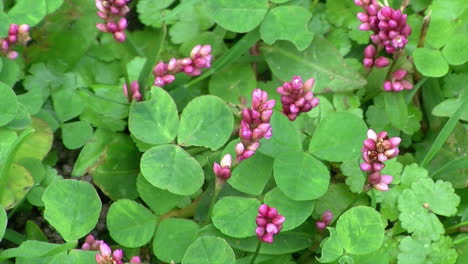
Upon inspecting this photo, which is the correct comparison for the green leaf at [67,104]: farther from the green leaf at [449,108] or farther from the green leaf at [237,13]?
the green leaf at [449,108]

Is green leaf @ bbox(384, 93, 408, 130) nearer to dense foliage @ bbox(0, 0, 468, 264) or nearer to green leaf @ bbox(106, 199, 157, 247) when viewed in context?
dense foliage @ bbox(0, 0, 468, 264)

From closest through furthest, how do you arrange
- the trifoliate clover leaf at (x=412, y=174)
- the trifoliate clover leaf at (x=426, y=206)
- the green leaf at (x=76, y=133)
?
1. the trifoliate clover leaf at (x=426, y=206)
2. the trifoliate clover leaf at (x=412, y=174)
3. the green leaf at (x=76, y=133)

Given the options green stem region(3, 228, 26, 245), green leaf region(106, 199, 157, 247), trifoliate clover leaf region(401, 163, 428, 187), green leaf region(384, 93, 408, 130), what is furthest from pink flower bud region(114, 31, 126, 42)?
trifoliate clover leaf region(401, 163, 428, 187)

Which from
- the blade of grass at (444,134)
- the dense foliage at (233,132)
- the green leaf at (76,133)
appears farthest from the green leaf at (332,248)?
the green leaf at (76,133)

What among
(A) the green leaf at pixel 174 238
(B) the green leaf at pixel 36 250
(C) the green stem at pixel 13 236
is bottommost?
(C) the green stem at pixel 13 236

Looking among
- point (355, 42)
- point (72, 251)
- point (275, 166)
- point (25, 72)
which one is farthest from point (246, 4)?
point (72, 251)

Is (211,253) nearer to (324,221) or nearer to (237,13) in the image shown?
(324,221)

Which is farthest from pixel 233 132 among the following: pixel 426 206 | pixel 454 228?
pixel 454 228

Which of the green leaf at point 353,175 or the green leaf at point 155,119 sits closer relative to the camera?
the green leaf at point 155,119
